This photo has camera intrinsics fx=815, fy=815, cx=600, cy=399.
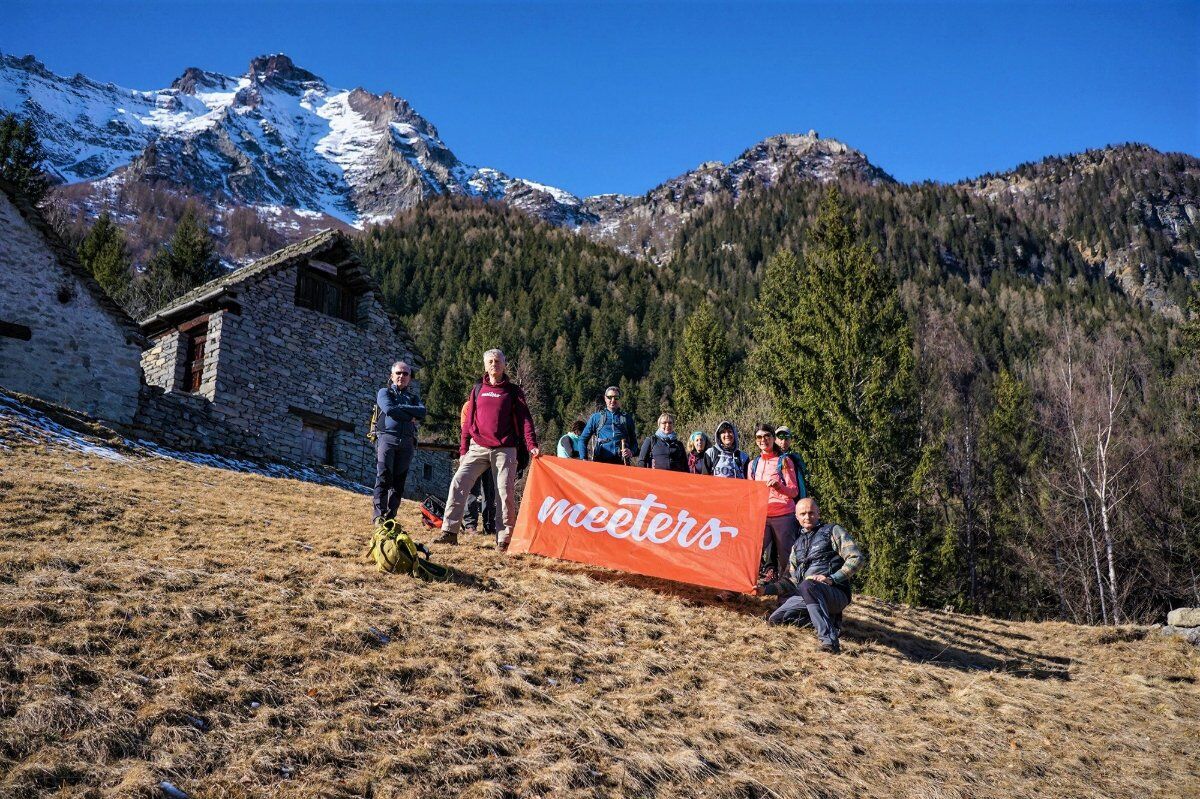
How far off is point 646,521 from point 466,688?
13.3 ft

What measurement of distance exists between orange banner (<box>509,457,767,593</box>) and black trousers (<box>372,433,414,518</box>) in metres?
1.44

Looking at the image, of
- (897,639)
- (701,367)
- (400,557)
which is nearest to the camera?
(400,557)

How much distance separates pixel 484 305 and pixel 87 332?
51214 millimetres

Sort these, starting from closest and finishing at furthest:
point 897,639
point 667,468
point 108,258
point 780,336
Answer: point 897,639 < point 667,468 < point 780,336 < point 108,258

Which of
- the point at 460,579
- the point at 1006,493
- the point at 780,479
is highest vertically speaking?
the point at 1006,493

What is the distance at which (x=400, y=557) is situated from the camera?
7891 mm

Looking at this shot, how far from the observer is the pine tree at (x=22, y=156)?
37656 millimetres

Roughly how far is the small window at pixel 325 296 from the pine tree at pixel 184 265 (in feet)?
92.1

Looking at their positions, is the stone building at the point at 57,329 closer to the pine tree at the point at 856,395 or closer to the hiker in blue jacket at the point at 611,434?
the hiker in blue jacket at the point at 611,434

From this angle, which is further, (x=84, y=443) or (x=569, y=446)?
(x=84, y=443)

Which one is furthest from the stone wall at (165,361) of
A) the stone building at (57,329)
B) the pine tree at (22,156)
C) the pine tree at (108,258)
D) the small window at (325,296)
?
the pine tree at (108,258)

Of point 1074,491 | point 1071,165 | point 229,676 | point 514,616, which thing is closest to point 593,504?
point 514,616

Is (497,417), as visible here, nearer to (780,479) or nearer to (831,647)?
(780,479)

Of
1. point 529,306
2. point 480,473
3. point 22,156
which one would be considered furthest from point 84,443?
point 529,306
